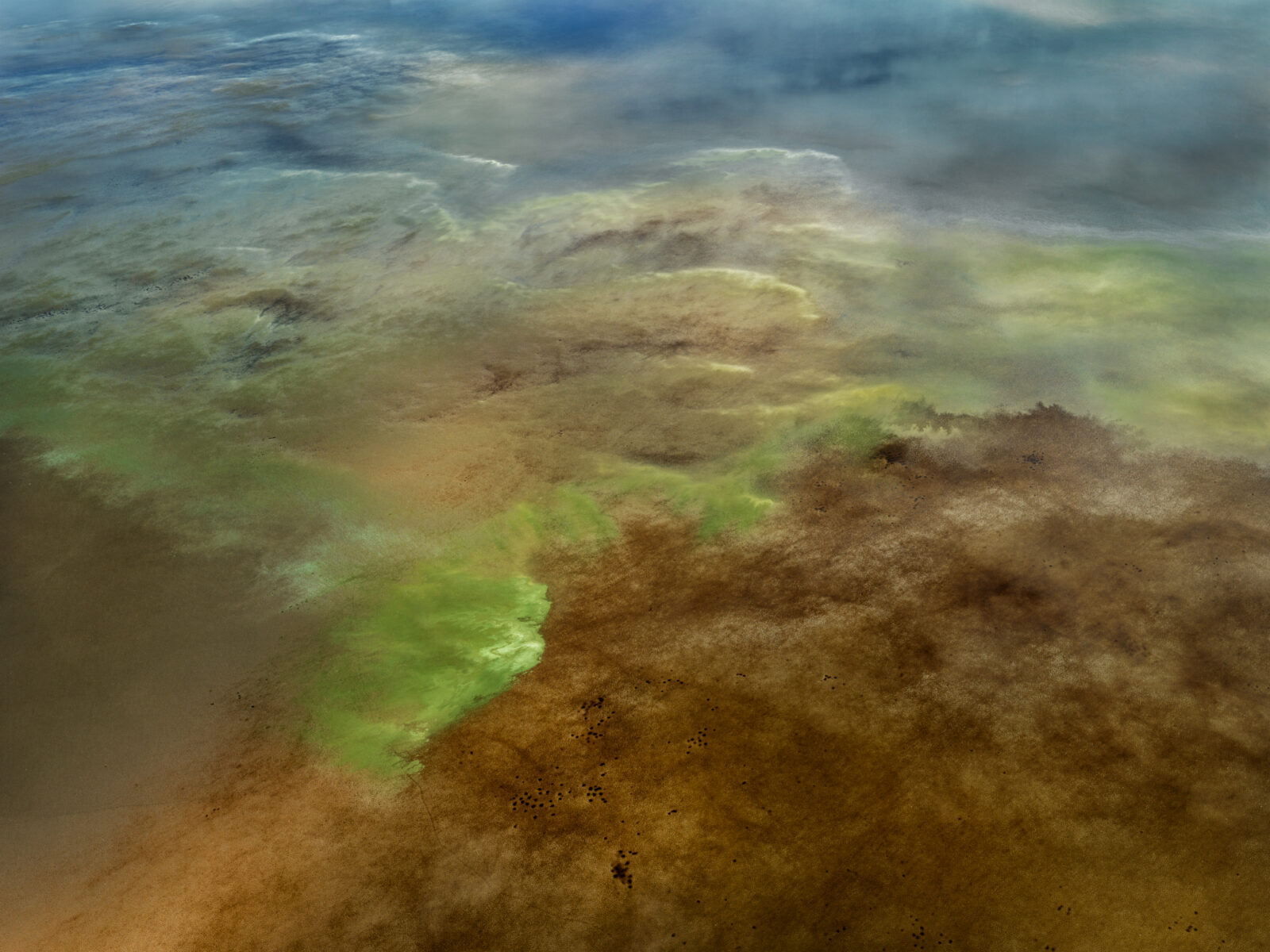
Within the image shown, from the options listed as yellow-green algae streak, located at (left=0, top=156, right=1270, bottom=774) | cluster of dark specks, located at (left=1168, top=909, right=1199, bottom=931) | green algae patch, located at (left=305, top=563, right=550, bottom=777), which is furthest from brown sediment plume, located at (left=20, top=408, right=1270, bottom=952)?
yellow-green algae streak, located at (left=0, top=156, right=1270, bottom=774)

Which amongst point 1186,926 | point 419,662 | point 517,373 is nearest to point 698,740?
point 419,662

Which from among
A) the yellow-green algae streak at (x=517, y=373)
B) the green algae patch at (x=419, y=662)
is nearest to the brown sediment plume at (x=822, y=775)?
the green algae patch at (x=419, y=662)

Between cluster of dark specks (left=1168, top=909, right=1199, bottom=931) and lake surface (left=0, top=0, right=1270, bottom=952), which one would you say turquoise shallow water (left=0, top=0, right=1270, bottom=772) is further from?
cluster of dark specks (left=1168, top=909, right=1199, bottom=931)

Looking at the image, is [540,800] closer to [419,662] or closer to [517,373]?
[419,662]

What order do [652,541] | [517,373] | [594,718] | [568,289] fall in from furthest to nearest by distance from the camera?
[568,289] < [517,373] < [652,541] < [594,718]

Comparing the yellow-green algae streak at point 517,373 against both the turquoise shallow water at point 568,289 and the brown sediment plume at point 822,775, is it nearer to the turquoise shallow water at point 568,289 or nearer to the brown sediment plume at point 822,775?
the turquoise shallow water at point 568,289

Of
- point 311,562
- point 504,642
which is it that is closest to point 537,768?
point 504,642
